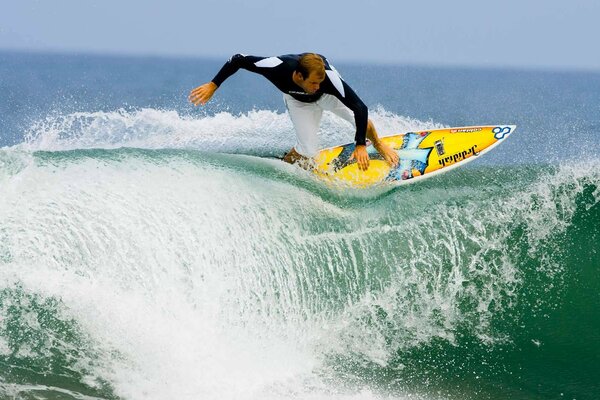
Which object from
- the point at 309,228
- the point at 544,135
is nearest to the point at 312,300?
the point at 309,228

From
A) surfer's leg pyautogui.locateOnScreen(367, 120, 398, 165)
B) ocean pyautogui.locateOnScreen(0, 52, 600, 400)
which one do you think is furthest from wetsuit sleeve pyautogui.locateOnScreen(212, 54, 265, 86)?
surfer's leg pyautogui.locateOnScreen(367, 120, 398, 165)

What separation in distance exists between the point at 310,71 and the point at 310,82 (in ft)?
0.42

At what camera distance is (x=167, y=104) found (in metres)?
34.3

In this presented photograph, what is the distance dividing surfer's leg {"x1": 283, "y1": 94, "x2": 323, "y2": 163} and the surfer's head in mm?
533

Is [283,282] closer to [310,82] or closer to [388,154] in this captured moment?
[310,82]

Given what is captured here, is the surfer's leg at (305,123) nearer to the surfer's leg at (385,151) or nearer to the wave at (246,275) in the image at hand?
the wave at (246,275)

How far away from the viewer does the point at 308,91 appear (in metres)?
6.59

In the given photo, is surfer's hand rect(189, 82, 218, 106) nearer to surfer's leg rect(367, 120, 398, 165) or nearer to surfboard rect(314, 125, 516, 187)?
surfboard rect(314, 125, 516, 187)

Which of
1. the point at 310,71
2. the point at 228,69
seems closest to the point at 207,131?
the point at 228,69

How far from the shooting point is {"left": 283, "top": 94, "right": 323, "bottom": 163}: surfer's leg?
700cm

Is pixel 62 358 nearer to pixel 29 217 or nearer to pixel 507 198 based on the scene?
pixel 29 217

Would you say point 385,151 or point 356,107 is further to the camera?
point 385,151

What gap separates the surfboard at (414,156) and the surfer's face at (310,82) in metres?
0.98

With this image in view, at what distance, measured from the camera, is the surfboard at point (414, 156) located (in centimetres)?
726
